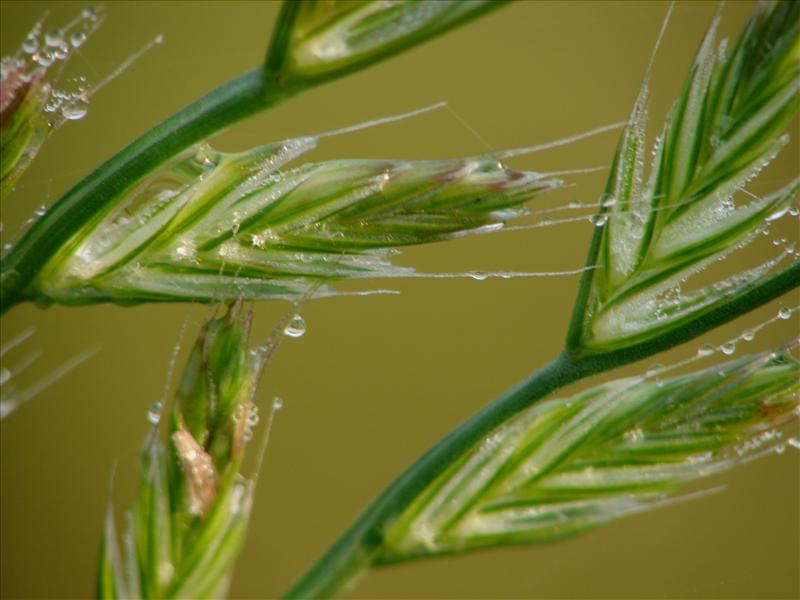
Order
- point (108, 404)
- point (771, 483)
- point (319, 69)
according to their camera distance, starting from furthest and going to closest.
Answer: point (108, 404) → point (771, 483) → point (319, 69)

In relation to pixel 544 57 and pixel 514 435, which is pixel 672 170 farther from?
pixel 544 57

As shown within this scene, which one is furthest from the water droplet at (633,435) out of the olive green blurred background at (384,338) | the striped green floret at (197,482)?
the olive green blurred background at (384,338)

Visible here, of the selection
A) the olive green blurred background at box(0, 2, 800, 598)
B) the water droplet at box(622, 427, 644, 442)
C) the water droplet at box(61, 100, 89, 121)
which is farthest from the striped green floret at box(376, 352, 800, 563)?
the olive green blurred background at box(0, 2, 800, 598)

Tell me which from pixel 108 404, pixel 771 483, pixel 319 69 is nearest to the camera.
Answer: pixel 319 69

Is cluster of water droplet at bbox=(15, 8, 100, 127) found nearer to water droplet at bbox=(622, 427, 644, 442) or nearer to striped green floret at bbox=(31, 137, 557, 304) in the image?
striped green floret at bbox=(31, 137, 557, 304)

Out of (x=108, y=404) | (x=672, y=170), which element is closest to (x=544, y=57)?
(x=108, y=404)

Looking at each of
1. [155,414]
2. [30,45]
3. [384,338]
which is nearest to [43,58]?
[30,45]

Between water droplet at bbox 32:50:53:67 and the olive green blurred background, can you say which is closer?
water droplet at bbox 32:50:53:67
